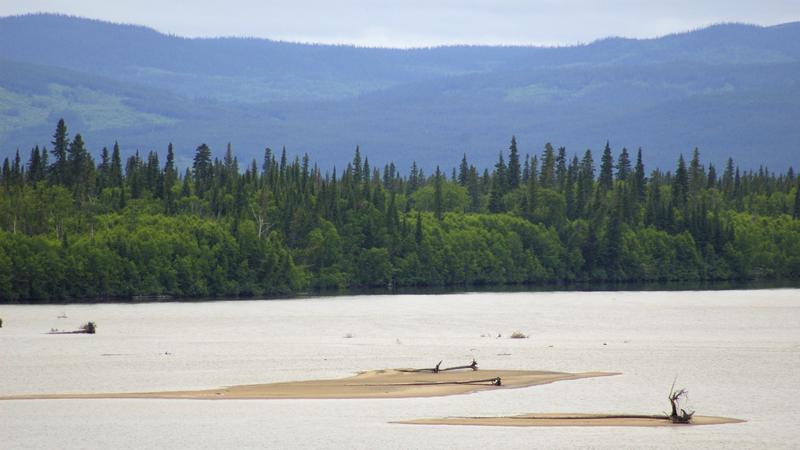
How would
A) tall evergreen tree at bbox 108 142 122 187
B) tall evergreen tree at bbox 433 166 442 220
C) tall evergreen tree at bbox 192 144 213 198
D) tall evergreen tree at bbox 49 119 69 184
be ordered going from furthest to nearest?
tall evergreen tree at bbox 433 166 442 220 < tall evergreen tree at bbox 192 144 213 198 < tall evergreen tree at bbox 108 142 122 187 < tall evergreen tree at bbox 49 119 69 184

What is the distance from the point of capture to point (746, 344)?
68.1 m

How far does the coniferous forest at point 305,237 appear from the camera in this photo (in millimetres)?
130875

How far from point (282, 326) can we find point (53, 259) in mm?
42505

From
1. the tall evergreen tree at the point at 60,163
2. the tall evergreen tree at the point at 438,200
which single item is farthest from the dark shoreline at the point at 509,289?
the tall evergreen tree at the point at 60,163

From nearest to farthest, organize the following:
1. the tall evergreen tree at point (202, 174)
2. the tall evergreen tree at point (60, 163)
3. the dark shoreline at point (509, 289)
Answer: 1. the dark shoreline at point (509, 289)
2. the tall evergreen tree at point (60, 163)
3. the tall evergreen tree at point (202, 174)

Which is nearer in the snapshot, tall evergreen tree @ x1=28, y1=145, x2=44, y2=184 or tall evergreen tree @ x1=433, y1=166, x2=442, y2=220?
tall evergreen tree @ x1=28, y1=145, x2=44, y2=184

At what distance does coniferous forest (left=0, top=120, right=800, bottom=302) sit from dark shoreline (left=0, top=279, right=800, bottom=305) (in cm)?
265

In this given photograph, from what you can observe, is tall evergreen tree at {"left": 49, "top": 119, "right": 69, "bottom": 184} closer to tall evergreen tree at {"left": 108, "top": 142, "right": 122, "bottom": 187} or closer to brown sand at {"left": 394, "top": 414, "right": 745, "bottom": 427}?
tall evergreen tree at {"left": 108, "top": 142, "right": 122, "bottom": 187}

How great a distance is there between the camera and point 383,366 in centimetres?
5678

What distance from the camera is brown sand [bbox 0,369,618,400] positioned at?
47.4 meters

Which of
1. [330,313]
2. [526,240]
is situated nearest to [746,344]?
[330,313]

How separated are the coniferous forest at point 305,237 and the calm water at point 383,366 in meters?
23.2

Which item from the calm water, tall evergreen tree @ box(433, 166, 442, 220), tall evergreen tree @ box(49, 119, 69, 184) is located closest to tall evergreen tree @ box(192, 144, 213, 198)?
tall evergreen tree @ box(49, 119, 69, 184)

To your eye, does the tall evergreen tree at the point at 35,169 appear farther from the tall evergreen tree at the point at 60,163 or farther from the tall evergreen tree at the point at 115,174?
the tall evergreen tree at the point at 115,174
